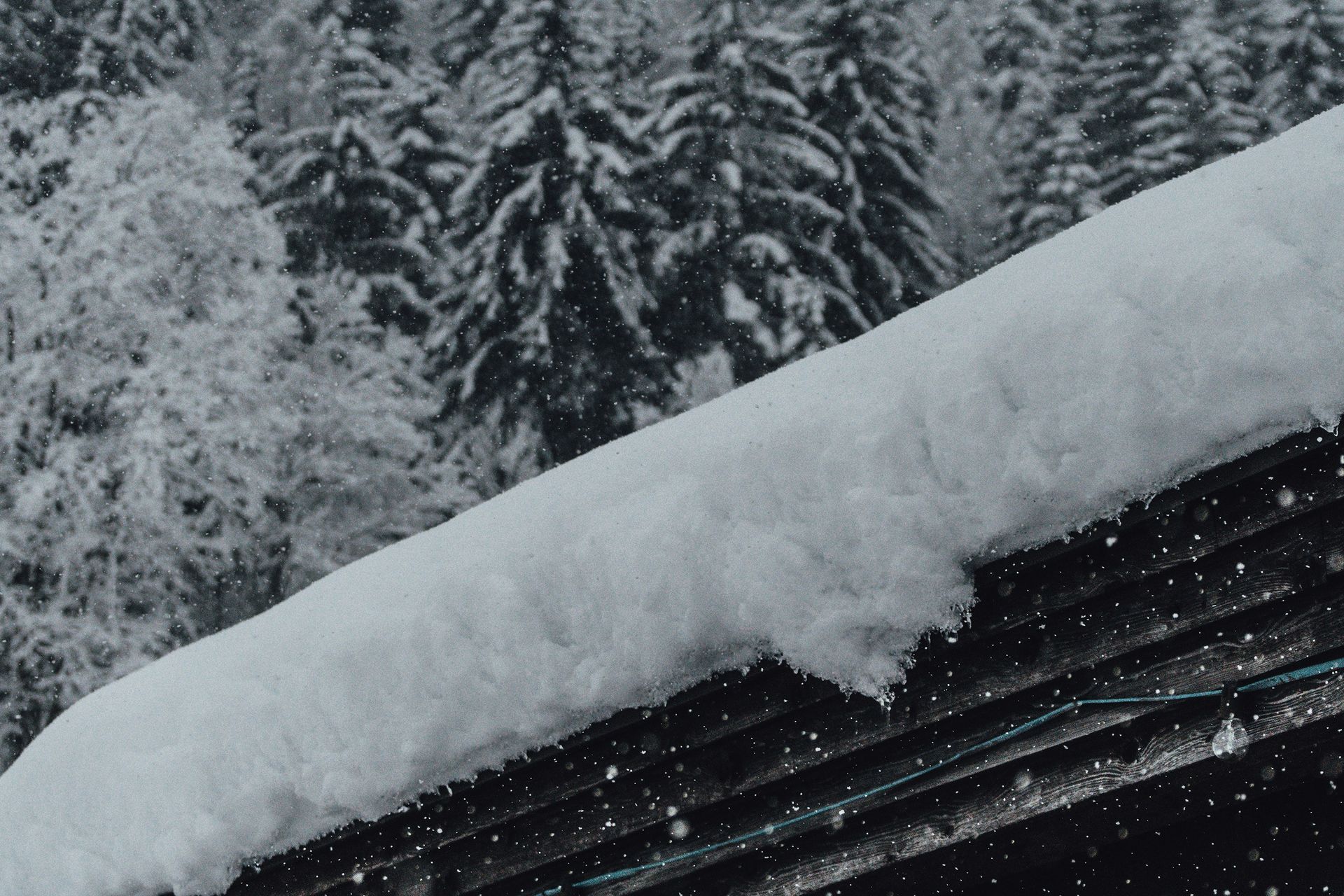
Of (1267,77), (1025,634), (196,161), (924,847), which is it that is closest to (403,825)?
(924,847)

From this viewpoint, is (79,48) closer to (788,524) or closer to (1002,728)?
(788,524)

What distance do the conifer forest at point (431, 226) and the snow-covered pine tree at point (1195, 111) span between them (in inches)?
2.8

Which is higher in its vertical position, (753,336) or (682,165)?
(682,165)

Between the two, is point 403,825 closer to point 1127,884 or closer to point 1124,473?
point 1127,884

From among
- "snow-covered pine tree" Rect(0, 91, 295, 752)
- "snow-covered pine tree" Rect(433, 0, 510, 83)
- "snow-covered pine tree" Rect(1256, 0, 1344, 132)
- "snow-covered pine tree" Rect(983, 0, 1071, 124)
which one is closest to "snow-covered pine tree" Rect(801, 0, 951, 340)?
"snow-covered pine tree" Rect(983, 0, 1071, 124)

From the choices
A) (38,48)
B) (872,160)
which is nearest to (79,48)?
(38,48)

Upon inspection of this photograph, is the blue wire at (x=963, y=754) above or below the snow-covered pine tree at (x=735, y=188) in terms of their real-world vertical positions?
above

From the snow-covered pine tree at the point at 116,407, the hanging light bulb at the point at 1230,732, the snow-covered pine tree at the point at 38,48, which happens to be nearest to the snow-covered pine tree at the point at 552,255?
the snow-covered pine tree at the point at 116,407

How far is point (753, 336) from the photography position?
22.1 m

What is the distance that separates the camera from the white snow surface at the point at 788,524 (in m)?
2.66

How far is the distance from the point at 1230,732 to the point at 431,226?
22.9m

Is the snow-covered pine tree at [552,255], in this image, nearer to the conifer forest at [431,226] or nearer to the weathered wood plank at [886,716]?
the conifer forest at [431,226]

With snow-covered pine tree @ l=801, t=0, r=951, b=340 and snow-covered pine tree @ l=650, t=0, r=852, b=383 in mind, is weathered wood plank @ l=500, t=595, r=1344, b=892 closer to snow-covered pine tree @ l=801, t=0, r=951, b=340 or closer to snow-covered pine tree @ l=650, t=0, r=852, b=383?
snow-covered pine tree @ l=650, t=0, r=852, b=383

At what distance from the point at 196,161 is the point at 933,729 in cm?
1894
